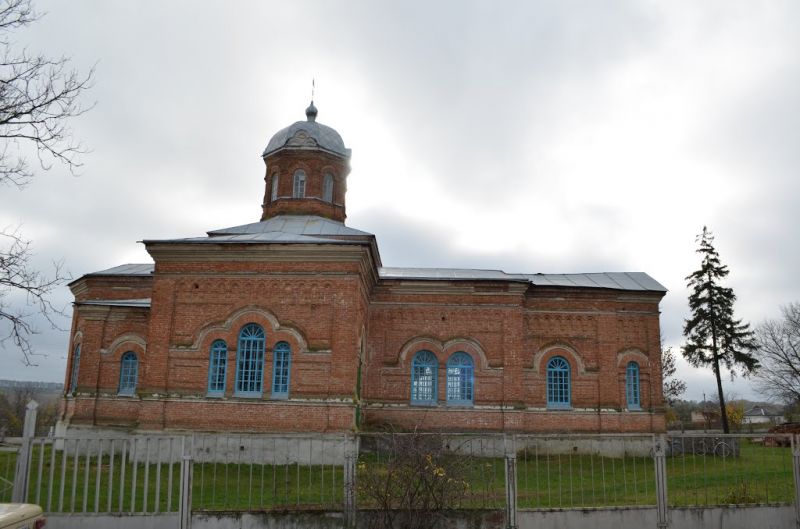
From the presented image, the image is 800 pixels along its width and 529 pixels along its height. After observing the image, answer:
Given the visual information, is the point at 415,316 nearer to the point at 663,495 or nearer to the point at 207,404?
the point at 207,404

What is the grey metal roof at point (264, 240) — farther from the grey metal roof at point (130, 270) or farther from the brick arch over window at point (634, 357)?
the brick arch over window at point (634, 357)

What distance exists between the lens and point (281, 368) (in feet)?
52.7

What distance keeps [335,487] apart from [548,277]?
50.7 ft

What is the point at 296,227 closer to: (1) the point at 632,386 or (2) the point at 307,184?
(2) the point at 307,184

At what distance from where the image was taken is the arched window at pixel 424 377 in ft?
63.1

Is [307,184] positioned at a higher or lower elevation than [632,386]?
higher

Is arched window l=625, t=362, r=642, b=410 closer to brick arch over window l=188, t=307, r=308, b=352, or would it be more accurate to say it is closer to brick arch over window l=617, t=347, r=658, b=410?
brick arch over window l=617, t=347, r=658, b=410

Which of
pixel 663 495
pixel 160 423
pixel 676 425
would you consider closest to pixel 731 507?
pixel 663 495

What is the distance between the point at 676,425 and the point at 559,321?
30793 millimetres

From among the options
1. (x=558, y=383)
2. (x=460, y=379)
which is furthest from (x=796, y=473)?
(x=558, y=383)

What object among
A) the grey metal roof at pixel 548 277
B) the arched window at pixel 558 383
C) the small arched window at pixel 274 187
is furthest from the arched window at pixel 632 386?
the small arched window at pixel 274 187

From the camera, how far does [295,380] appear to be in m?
15.8

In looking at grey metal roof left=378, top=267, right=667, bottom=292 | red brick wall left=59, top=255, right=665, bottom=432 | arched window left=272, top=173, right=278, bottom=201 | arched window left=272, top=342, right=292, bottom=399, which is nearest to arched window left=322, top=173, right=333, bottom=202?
arched window left=272, top=173, right=278, bottom=201

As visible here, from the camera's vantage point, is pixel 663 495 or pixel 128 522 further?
pixel 663 495
